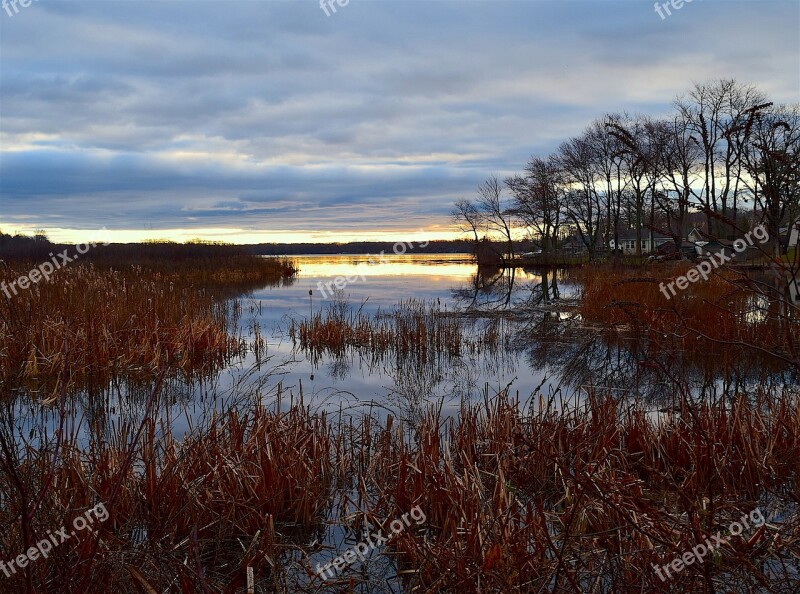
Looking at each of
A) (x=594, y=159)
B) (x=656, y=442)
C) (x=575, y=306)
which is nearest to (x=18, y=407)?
(x=656, y=442)

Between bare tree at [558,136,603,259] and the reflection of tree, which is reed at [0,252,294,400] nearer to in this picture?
the reflection of tree

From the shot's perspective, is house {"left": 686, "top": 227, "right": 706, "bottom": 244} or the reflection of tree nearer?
house {"left": 686, "top": 227, "right": 706, "bottom": 244}

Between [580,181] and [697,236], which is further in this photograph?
[580,181]

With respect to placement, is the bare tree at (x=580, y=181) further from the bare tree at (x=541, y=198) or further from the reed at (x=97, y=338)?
the reed at (x=97, y=338)

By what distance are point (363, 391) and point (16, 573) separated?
625 centimetres

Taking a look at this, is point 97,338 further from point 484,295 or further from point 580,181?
point 580,181

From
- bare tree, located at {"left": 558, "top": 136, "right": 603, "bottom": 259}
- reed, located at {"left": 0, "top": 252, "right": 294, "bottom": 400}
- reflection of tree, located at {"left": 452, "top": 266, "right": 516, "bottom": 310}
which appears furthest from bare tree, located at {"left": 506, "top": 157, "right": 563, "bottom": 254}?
reed, located at {"left": 0, "top": 252, "right": 294, "bottom": 400}

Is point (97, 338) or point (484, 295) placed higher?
point (97, 338)

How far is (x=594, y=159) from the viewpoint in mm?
47812

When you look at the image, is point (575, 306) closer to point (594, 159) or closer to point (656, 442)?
point (656, 442)

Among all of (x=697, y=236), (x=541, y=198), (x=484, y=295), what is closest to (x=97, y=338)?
(x=697, y=236)

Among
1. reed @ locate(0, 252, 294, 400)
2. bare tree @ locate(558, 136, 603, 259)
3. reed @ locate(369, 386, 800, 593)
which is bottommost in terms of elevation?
reed @ locate(369, 386, 800, 593)

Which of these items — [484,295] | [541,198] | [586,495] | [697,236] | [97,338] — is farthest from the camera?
[541,198]

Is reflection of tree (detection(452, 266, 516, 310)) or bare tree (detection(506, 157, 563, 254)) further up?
bare tree (detection(506, 157, 563, 254))
